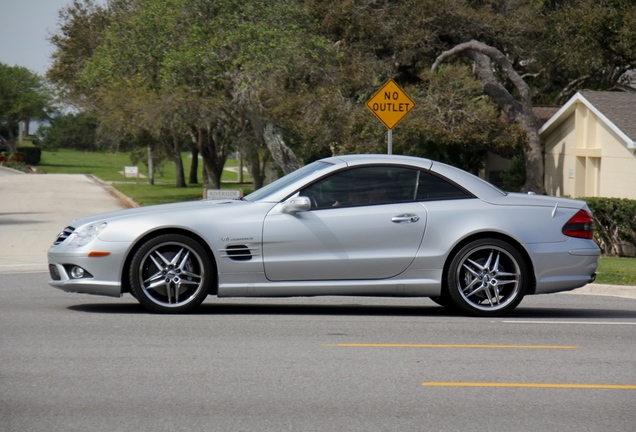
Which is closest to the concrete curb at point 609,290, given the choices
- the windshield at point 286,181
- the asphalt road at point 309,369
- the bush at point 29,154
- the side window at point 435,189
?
the asphalt road at point 309,369

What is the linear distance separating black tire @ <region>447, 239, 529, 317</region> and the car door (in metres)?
0.49

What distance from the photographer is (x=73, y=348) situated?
25.0 ft

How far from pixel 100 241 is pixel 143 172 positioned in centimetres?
7827

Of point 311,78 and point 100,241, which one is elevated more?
point 311,78

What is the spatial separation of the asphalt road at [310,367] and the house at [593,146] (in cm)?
1533

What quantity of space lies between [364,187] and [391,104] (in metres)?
7.66

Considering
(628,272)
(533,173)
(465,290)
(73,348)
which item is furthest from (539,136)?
(73,348)

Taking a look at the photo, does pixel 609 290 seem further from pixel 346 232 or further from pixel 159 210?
pixel 159 210

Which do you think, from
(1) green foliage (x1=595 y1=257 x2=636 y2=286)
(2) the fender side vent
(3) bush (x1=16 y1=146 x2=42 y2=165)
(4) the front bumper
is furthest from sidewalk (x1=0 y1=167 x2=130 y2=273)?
(3) bush (x1=16 y1=146 x2=42 y2=165)

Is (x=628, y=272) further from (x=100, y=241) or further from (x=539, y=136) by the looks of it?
(x=539, y=136)

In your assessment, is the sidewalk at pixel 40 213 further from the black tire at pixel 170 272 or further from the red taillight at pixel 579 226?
the black tire at pixel 170 272

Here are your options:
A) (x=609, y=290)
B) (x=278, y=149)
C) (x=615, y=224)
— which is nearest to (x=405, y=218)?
(x=609, y=290)

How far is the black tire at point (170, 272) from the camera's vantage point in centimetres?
920

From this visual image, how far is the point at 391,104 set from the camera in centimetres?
1705
